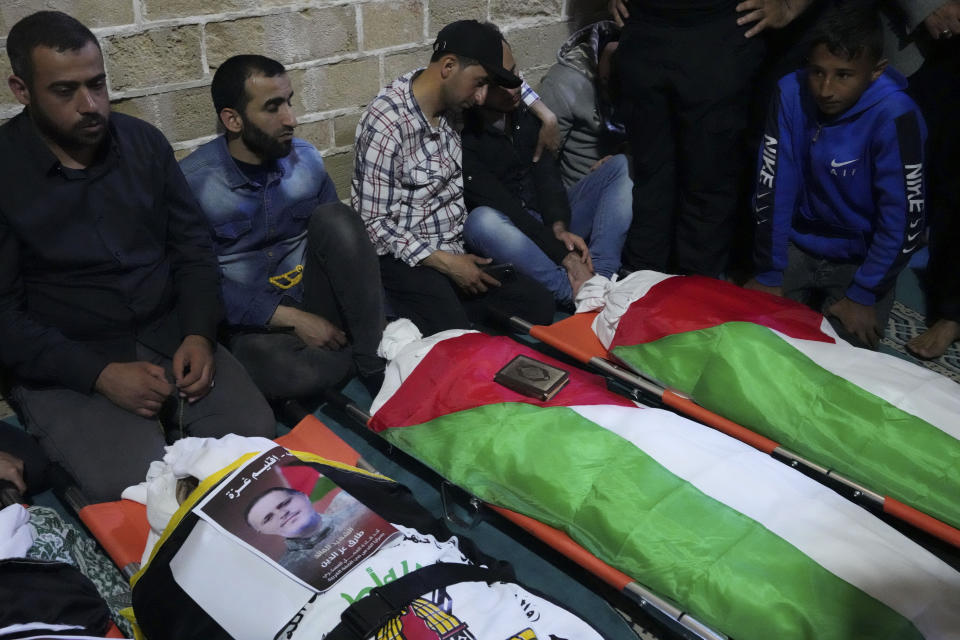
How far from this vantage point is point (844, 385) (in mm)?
2115

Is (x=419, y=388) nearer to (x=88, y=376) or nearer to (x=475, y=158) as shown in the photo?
(x=88, y=376)

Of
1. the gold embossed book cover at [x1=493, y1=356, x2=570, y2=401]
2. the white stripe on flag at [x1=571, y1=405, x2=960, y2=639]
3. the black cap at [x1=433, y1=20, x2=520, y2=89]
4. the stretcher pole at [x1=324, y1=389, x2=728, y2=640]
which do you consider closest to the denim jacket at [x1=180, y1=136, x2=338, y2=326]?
the black cap at [x1=433, y1=20, x2=520, y2=89]

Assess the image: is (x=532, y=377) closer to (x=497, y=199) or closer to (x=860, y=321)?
(x=497, y=199)

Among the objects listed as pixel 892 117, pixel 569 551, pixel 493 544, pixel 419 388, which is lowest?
pixel 493 544

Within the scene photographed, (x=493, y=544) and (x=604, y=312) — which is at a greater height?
(x=604, y=312)

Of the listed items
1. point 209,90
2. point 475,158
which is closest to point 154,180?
point 209,90

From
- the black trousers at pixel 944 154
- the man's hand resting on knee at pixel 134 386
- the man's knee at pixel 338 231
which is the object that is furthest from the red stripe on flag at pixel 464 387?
the black trousers at pixel 944 154

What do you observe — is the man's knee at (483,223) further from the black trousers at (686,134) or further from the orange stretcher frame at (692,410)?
the black trousers at (686,134)

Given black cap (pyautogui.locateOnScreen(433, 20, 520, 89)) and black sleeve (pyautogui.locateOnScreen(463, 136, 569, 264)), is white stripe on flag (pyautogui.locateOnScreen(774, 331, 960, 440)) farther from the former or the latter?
black cap (pyautogui.locateOnScreen(433, 20, 520, 89))

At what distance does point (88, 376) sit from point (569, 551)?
4.54 ft

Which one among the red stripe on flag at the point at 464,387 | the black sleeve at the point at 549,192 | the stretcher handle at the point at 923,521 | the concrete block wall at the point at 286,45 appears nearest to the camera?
the stretcher handle at the point at 923,521

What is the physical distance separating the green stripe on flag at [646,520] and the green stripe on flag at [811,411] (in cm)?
44

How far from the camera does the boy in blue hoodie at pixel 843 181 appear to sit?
2.62 metres

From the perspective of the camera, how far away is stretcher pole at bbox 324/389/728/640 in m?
1.68
